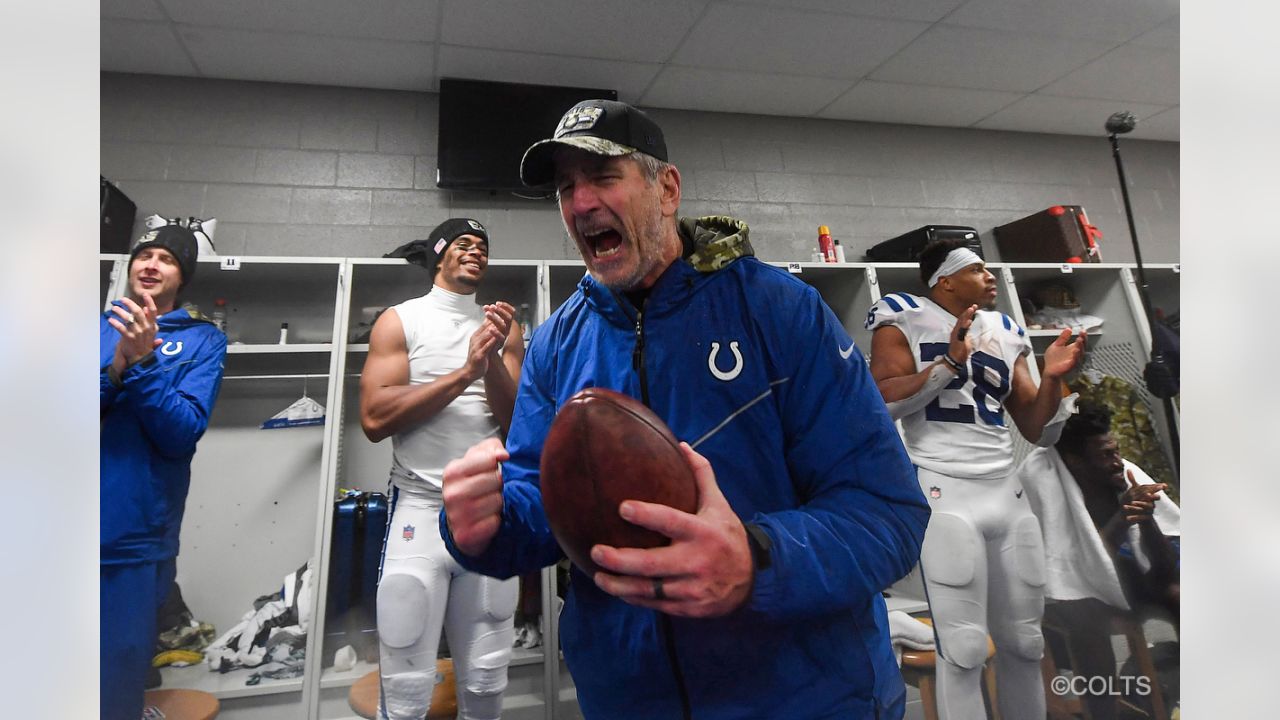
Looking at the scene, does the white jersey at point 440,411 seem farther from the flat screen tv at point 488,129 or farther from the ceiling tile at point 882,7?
the ceiling tile at point 882,7

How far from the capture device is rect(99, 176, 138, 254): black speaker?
1565 millimetres

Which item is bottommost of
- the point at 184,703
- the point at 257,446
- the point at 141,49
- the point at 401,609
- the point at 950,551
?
the point at 184,703

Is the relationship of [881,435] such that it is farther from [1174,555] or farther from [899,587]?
[1174,555]

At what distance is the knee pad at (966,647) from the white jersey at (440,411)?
1.27 meters

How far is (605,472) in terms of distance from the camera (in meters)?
0.48

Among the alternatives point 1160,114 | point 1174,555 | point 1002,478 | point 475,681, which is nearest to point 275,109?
point 475,681

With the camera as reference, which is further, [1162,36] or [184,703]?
[1162,36]

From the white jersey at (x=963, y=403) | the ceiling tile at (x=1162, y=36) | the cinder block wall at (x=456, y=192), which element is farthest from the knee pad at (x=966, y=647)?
the ceiling tile at (x=1162, y=36)

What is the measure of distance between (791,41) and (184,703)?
2.55 metres

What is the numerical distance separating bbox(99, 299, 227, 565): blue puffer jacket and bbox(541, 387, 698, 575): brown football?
118cm

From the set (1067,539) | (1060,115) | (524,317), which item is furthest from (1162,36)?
(524,317)

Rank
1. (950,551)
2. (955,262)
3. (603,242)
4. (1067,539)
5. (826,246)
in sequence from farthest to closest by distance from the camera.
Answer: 1. (826,246)
2. (955,262)
3. (1067,539)
4. (950,551)
5. (603,242)

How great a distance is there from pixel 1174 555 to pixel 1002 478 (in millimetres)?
687

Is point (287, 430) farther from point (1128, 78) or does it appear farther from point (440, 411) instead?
point (1128, 78)
